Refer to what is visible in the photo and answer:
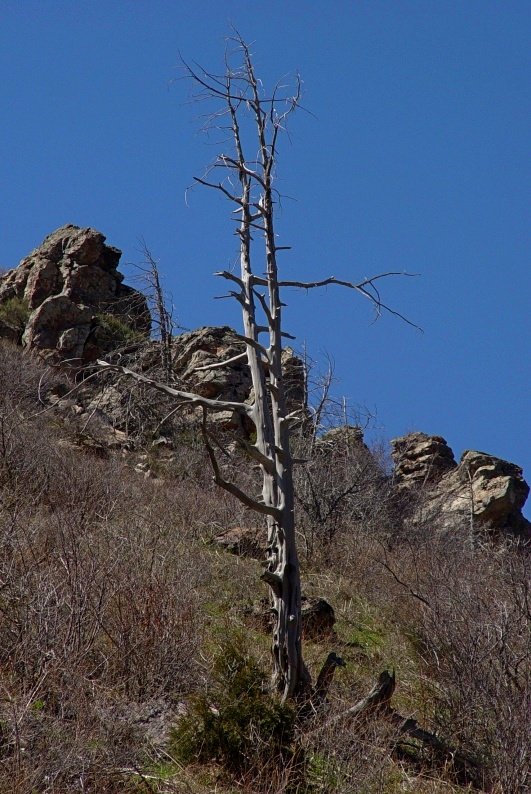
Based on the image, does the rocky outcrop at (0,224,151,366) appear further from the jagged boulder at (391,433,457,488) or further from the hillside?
the jagged boulder at (391,433,457,488)

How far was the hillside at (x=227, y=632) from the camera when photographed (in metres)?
7.42

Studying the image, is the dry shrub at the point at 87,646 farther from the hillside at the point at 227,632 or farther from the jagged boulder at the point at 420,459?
the jagged boulder at the point at 420,459

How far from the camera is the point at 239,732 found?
7645 millimetres

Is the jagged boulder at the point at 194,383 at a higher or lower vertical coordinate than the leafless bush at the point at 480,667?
higher

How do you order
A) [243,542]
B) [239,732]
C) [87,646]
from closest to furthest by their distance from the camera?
[239,732] < [87,646] < [243,542]

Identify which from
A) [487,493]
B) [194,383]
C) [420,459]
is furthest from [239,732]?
[420,459]

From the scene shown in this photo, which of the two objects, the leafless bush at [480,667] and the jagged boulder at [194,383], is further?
the jagged boulder at [194,383]

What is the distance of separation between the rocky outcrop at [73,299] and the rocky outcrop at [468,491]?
27.1 ft

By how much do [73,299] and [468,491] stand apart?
11833 mm

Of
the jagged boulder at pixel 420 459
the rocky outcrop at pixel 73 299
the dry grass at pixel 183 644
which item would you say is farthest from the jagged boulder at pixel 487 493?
the rocky outcrop at pixel 73 299

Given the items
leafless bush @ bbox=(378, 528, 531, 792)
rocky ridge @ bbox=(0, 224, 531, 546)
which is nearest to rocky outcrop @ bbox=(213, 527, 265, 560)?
leafless bush @ bbox=(378, 528, 531, 792)

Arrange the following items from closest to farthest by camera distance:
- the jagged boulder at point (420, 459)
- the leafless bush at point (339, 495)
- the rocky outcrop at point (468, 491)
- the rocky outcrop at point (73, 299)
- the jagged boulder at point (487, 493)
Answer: the leafless bush at point (339, 495), the rocky outcrop at point (468, 491), the jagged boulder at point (487, 493), the jagged boulder at point (420, 459), the rocky outcrop at point (73, 299)

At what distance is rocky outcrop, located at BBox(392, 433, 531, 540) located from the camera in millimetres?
20406

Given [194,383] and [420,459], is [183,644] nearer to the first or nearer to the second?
[194,383]
